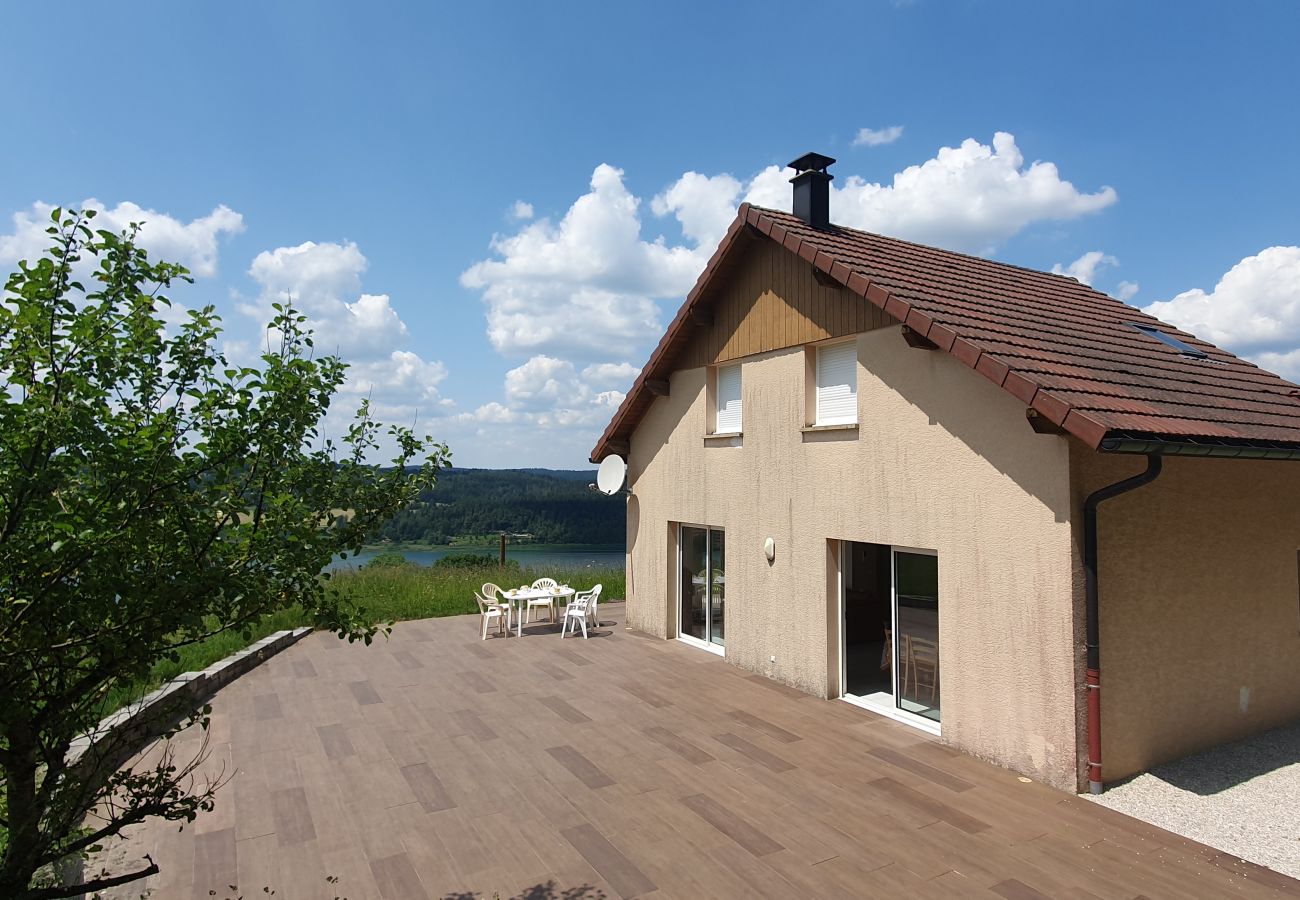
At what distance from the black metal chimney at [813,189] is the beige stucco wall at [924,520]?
2.18m

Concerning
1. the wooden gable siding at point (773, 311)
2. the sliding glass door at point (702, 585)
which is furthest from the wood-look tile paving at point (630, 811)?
the wooden gable siding at point (773, 311)

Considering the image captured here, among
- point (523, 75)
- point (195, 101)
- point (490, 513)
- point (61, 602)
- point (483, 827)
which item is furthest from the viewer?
point (490, 513)

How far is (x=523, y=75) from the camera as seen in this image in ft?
36.4

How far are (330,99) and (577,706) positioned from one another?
812 cm

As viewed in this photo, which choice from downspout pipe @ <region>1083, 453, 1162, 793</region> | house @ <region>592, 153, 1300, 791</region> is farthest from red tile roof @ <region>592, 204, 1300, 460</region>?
downspout pipe @ <region>1083, 453, 1162, 793</region>

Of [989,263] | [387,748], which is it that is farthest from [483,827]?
[989,263]

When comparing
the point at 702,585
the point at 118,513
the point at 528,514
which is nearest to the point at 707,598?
the point at 702,585

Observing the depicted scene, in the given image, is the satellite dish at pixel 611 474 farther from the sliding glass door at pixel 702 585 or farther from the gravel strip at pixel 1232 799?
the gravel strip at pixel 1232 799

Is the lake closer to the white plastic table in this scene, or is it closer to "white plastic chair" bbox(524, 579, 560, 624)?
"white plastic chair" bbox(524, 579, 560, 624)

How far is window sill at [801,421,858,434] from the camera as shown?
9.02 m

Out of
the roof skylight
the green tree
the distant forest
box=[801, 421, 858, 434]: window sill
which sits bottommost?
the distant forest

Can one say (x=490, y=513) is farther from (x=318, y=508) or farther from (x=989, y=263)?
(x=318, y=508)

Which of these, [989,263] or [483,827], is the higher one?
[989,263]

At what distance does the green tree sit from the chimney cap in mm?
8953
